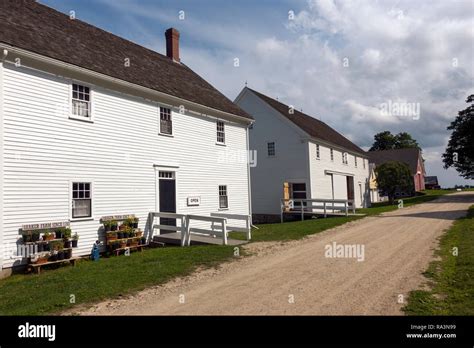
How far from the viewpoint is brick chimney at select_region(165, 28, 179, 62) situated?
69.6 ft

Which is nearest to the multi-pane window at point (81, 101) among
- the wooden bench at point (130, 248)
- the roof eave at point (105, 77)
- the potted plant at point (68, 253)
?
the roof eave at point (105, 77)

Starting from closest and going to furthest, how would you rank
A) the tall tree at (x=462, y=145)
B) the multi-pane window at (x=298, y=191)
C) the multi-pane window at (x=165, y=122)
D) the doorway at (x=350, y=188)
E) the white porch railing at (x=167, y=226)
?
1. the white porch railing at (x=167, y=226)
2. the multi-pane window at (x=165, y=122)
3. the multi-pane window at (x=298, y=191)
4. the doorway at (x=350, y=188)
5. the tall tree at (x=462, y=145)

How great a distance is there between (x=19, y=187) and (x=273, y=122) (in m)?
19.7

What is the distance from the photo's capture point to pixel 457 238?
1205cm

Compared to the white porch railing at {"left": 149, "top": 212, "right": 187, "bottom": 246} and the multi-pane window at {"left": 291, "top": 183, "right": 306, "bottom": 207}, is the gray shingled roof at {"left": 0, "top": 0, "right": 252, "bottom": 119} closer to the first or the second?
the white porch railing at {"left": 149, "top": 212, "right": 187, "bottom": 246}

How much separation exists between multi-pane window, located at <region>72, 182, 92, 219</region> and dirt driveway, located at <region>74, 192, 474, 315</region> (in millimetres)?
5170

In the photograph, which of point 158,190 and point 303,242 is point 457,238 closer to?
point 303,242

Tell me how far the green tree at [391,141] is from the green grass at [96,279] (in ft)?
316

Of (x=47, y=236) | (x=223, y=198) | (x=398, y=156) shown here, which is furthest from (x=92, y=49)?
(x=398, y=156)

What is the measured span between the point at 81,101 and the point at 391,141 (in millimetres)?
98791

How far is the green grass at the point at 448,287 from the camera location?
542cm

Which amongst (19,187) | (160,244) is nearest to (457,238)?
(160,244)

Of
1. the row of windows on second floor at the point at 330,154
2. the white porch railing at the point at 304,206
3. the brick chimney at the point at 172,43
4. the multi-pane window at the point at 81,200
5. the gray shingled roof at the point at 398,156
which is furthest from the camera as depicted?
the gray shingled roof at the point at 398,156

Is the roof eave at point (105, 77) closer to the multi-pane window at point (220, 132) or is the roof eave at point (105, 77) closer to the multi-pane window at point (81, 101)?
the multi-pane window at point (220, 132)
